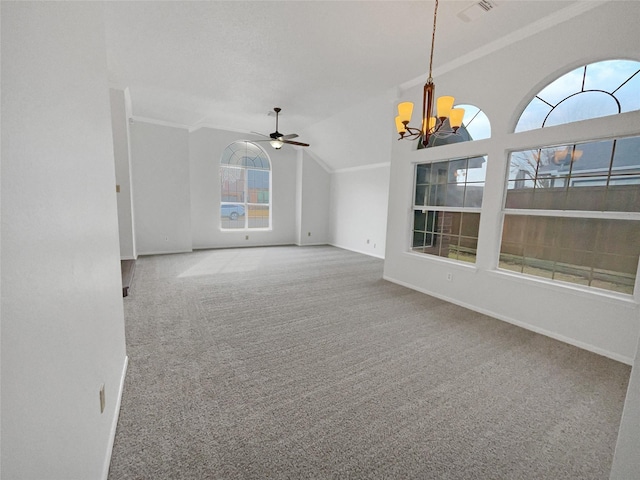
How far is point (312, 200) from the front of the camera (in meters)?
8.62

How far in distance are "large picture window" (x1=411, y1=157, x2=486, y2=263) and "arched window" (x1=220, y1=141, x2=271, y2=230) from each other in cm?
495

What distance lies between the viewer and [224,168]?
24.5 ft

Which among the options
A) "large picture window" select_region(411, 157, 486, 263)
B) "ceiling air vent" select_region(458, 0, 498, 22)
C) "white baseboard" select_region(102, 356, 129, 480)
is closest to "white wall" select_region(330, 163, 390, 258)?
Result: "large picture window" select_region(411, 157, 486, 263)

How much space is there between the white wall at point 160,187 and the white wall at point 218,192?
330mm

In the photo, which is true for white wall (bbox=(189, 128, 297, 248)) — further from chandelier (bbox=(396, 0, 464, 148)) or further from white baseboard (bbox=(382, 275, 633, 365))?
chandelier (bbox=(396, 0, 464, 148))

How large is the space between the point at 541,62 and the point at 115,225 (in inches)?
168

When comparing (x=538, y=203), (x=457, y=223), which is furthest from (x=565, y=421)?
(x=457, y=223)

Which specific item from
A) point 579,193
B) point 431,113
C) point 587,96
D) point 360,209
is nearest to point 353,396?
point 431,113

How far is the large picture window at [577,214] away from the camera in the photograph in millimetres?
2533

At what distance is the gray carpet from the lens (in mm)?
1455

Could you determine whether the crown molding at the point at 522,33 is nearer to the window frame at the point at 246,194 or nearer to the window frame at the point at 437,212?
the window frame at the point at 437,212

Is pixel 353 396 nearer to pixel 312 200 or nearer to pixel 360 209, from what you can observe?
pixel 360 209

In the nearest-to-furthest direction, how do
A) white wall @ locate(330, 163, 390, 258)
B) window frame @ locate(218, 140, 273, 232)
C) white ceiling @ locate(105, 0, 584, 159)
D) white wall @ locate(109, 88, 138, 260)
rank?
white ceiling @ locate(105, 0, 584, 159), white wall @ locate(109, 88, 138, 260), white wall @ locate(330, 163, 390, 258), window frame @ locate(218, 140, 273, 232)

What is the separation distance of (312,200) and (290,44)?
17.8 ft
